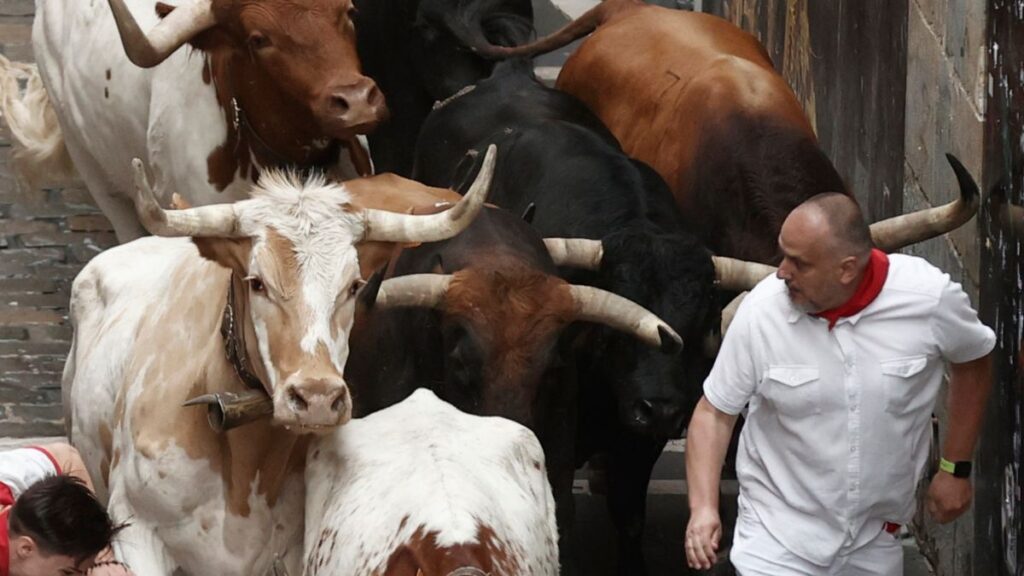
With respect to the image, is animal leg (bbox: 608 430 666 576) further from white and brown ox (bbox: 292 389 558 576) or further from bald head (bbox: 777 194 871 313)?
bald head (bbox: 777 194 871 313)

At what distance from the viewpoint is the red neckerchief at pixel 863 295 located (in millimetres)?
6090

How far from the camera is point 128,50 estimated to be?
314 inches

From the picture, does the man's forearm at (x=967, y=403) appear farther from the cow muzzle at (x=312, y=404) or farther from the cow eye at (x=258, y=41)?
the cow eye at (x=258, y=41)

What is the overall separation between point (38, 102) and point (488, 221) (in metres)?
3.88

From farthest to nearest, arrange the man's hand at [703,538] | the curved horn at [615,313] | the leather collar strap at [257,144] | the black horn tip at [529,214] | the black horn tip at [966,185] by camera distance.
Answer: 1. the leather collar strap at [257,144]
2. the black horn tip at [529,214]
3. the curved horn at [615,313]
4. the black horn tip at [966,185]
5. the man's hand at [703,538]

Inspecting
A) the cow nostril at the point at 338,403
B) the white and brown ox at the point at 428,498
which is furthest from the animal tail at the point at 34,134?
the cow nostril at the point at 338,403

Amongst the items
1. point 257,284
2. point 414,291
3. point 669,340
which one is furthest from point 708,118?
point 257,284

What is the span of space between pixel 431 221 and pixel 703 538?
1.25 metres

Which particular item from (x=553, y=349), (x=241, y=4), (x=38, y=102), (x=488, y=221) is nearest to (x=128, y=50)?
(x=241, y=4)

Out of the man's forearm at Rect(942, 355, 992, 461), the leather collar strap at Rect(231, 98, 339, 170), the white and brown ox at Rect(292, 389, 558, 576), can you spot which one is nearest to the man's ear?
the man's forearm at Rect(942, 355, 992, 461)

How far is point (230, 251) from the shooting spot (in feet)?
20.2

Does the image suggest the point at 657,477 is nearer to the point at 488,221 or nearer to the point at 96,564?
the point at 488,221

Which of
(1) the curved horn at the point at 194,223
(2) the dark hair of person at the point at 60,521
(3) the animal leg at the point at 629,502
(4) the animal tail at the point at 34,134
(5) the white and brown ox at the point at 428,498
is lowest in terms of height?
(3) the animal leg at the point at 629,502

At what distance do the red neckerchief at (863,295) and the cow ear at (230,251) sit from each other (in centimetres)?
160
